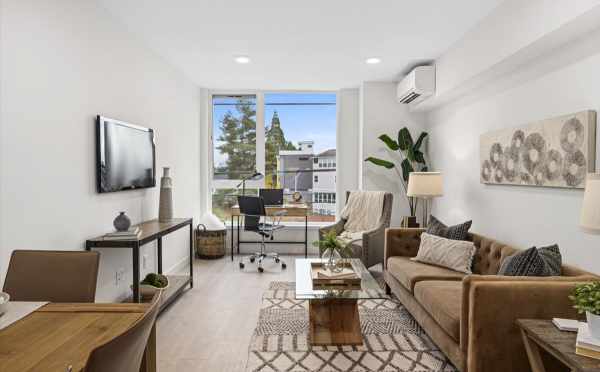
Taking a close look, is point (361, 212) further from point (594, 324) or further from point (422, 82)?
point (594, 324)

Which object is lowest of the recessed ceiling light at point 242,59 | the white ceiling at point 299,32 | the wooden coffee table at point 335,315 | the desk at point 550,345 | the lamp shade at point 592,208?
the wooden coffee table at point 335,315

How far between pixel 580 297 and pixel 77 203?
2.95 metres

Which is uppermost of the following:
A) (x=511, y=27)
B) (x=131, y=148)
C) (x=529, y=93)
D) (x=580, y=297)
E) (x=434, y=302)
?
(x=511, y=27)

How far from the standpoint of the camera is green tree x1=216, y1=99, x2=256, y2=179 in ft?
20.2

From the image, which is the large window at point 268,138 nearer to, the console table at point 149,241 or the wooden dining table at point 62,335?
the console table at point 149,241

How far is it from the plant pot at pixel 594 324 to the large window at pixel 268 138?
466 centimetres

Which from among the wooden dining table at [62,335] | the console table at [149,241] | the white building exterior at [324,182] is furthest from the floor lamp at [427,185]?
the wooden dining table at [62,335]

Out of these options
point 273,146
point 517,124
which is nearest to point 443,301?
point 517,124

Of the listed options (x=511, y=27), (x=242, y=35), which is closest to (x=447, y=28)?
(x=511, y=27)

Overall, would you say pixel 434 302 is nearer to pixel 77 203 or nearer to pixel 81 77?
pixel 77 203

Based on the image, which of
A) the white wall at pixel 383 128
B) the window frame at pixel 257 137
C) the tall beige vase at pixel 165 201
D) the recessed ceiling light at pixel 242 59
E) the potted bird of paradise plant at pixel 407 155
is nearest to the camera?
the tall beige vase at pixel 165 201

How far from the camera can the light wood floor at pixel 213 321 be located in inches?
100

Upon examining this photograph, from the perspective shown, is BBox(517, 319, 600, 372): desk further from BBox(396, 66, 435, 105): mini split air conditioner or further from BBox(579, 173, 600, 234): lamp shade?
BBox(396, 66, 435, 105): mini split air conditioner

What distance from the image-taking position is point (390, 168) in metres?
5.30
